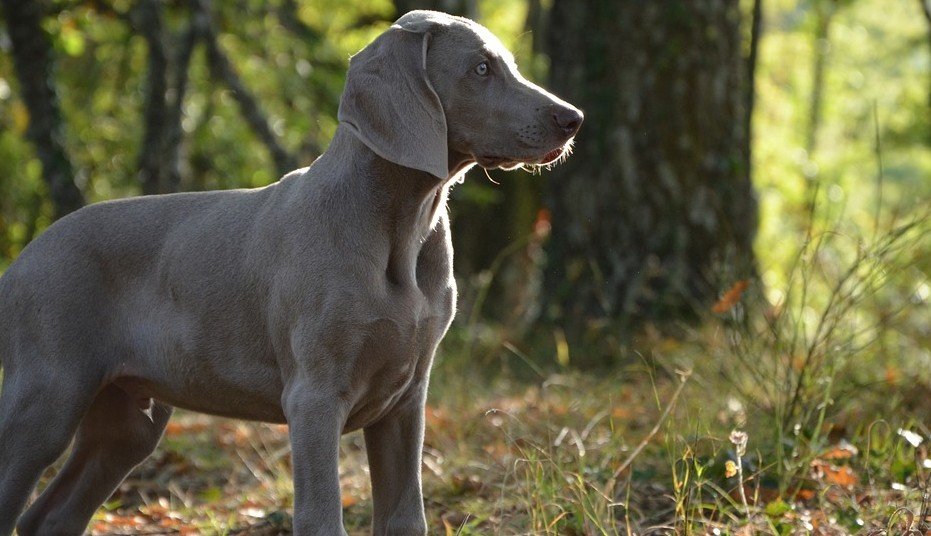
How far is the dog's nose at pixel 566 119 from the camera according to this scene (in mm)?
3285

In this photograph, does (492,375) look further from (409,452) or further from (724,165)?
(409,452)

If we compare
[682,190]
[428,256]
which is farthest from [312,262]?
[682,190]

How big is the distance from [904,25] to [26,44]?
2371 cm

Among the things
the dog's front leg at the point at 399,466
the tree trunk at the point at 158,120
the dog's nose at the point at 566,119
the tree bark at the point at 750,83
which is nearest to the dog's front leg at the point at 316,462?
the dog's front leg at the point at 399,466

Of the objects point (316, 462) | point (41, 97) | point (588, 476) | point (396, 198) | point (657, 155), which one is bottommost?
point (588, 476)

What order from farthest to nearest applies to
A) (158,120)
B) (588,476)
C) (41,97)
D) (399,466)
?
1. (158,120)
2. (41,97)
3. (588,476)
4. (399,466)

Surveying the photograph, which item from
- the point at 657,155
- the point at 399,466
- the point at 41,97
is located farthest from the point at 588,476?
the point at 41,97

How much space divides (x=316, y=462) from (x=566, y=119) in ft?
3.94

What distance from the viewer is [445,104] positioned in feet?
11.0

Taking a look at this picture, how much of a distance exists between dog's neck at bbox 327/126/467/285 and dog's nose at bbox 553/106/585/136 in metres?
0.39

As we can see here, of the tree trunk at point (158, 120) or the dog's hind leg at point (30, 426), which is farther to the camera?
the tree trunk at point (158, 120)

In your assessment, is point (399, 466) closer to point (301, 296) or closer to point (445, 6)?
point (301, 296)

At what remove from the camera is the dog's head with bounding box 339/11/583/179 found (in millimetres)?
3254

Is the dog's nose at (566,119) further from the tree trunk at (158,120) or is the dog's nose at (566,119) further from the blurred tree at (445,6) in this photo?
the blurred tree at (445,6)
